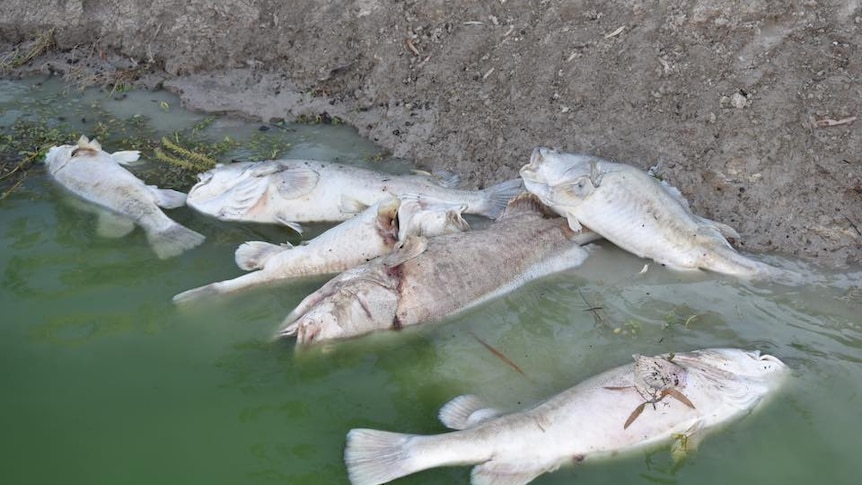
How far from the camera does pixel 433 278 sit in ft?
17.1

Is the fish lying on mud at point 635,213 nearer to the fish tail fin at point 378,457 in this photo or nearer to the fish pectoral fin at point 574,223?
the fish pectoral fin at point 574,223

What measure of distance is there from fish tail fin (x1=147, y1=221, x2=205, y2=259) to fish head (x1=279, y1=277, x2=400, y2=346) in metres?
1.38

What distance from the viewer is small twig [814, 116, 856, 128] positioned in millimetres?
5848

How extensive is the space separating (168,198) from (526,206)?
294cm

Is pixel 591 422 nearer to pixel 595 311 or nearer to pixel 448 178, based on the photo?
pixel 595 311

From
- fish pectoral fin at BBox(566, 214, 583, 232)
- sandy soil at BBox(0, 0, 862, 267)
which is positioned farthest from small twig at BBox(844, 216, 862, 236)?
fish pectoral fin at BBox(566, 214, 583, 232)

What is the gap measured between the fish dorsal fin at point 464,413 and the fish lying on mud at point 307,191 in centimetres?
199

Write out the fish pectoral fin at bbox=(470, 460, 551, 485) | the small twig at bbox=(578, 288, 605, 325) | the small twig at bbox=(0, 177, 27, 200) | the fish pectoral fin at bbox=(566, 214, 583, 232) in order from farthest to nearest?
the small twig at bbox=(0, 177, 27, 200), the fish pectoral fin at bbox=(566, 214, 583, 232), the small twig at bbox=(578, 288, 605, 325), the fish pectoral fin at bbox=(470, 460, 551, 485)

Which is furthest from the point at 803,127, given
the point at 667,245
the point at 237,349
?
the point at 237,349

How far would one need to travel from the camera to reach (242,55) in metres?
8.38

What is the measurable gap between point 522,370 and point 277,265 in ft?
6.34

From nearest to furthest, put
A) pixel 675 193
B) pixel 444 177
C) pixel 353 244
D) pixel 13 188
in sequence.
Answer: pixel 353 244 → pixel 675 193 → pixel 444 177 → pixel 13 188

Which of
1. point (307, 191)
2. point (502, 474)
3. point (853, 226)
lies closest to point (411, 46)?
point (307, 191)

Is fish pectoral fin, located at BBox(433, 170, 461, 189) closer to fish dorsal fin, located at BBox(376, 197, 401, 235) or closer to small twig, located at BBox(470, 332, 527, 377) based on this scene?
fish dorsal fin, located at BBox(376, 197, 401, 235)
